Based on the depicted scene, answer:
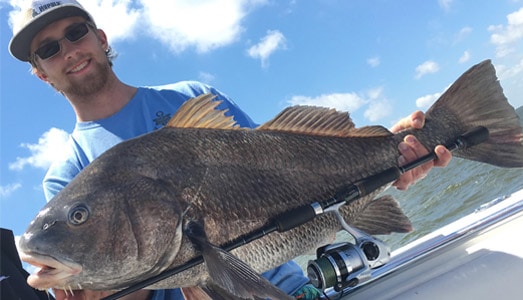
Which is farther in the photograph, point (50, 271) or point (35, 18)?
point (35, 18)

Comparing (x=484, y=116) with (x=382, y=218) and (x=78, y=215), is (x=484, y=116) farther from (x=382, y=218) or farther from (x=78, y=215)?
(x=78, y=215)

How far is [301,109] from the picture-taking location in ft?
9.18

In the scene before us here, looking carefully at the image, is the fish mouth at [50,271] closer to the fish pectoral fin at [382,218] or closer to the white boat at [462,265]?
the fish pectoral fin at [382,218]

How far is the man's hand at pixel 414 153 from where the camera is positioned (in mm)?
2850

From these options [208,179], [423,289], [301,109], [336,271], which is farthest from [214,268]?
[423,289]

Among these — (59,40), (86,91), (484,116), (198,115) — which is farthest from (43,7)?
(484,116)

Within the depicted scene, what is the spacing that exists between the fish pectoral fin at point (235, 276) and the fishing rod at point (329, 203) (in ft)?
0.33

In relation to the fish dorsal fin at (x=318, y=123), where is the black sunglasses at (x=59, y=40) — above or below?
above

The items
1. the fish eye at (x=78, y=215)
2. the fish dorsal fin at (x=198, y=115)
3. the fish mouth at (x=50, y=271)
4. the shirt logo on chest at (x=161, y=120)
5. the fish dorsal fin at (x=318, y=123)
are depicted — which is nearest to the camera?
the fish mouth at (x=50, y=271)

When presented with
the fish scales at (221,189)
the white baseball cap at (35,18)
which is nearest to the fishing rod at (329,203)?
the fish scales at (221,189)

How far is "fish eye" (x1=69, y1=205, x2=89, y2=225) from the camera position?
2.07 m

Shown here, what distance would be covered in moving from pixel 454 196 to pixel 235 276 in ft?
54.5

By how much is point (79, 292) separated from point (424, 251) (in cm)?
235

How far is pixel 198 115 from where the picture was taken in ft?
8.30
